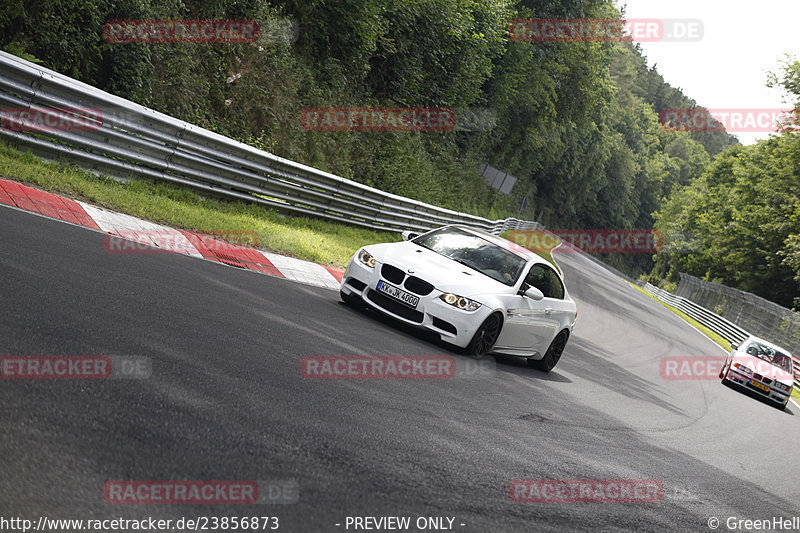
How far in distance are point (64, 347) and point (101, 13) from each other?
10277 millimetres

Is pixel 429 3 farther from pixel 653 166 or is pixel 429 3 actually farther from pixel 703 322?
pixel 653 166

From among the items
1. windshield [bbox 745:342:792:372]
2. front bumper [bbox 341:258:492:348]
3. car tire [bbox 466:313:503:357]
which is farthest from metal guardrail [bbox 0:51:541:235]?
windshield [bbox 745:342:792:372]

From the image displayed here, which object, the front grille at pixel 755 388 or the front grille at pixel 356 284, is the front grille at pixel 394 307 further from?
the front grille at pixel 755 388

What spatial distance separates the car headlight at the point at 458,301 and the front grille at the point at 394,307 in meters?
0.36

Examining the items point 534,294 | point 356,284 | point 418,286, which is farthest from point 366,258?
point 534,294

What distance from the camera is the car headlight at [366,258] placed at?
9.95 metres

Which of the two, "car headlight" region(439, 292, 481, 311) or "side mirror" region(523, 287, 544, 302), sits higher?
"side mirror" region(523, 287, 544, 302)

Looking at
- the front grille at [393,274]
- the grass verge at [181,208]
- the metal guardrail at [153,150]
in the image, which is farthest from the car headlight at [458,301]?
the metal guardrail at [153,150]

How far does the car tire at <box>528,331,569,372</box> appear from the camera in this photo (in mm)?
11508

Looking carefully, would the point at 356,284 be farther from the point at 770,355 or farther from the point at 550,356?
the point at 770,355

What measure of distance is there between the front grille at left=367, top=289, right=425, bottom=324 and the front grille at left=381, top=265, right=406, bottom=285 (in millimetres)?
235

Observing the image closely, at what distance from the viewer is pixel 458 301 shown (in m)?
9.42

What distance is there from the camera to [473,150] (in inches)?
1660

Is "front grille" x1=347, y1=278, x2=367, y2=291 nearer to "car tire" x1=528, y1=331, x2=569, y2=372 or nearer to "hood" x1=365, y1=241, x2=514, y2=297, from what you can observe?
"hood" x1=365, y1=241, x2=514, y2=297
